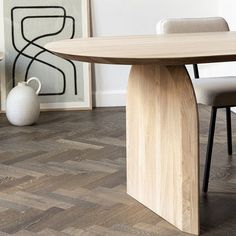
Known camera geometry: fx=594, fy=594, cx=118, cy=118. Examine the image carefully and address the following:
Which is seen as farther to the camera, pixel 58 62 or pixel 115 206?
pixel 58 62

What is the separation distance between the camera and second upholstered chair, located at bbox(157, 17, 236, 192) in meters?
2.66

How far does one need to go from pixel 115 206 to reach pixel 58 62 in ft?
7.29

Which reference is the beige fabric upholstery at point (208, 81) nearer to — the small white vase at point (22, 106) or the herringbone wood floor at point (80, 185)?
the herringbone wood floor at point (80, 185)

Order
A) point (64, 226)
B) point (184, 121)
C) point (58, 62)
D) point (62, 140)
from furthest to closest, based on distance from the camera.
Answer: point (58, 62), point (62, 140), point (64, 226), point (184, 121)

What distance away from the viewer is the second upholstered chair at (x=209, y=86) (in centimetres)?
266

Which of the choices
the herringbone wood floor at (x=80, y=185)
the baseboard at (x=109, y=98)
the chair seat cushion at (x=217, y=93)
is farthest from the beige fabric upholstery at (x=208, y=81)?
the baseboard at (x=109, y=98)

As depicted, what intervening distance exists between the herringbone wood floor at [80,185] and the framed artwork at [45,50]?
1.54 feet

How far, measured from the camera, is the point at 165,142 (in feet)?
7.85

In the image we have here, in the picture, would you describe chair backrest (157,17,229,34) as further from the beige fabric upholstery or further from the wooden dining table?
the wooden dining table

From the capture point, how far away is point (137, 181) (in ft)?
8.80

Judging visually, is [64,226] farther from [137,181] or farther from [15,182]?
[15,182]

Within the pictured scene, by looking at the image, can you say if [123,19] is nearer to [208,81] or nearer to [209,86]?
[208,81]

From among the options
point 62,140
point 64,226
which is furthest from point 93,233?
point 62,140

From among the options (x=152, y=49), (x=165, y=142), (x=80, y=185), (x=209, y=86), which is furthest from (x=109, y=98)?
(x=152, y=49)
